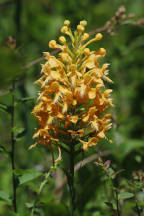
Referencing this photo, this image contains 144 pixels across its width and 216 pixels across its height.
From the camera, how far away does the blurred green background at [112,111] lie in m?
1.76

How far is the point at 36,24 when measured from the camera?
15.3 feet

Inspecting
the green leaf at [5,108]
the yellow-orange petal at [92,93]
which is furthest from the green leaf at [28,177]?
the yellow-orange petal at [92,93]

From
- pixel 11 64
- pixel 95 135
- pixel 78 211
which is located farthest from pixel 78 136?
pixel 11 64

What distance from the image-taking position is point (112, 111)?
8.20ft

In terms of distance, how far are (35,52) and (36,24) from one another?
493 mm

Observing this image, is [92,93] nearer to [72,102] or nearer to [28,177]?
[72,102]

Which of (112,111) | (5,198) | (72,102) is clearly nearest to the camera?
(72,102)

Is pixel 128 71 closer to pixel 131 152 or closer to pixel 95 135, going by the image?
pixel 131 152

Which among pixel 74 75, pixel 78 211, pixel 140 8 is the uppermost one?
pixel 140 8

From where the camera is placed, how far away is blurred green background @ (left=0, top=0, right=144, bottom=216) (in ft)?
5.79

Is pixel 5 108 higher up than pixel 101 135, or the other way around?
pixel 5 108

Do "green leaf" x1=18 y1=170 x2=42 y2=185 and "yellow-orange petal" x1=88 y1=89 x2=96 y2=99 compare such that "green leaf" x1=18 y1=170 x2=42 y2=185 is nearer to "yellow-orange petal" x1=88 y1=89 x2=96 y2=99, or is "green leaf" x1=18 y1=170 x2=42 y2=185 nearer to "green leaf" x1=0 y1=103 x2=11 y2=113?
"green leaf" x1=0 y1=103 x2=11 y2=113

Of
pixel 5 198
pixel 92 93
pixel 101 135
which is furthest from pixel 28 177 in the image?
pixel 92 93

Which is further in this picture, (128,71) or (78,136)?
(128,71)
